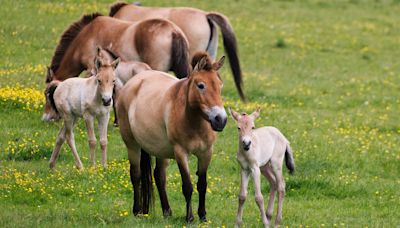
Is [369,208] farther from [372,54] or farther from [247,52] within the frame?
[372,54]

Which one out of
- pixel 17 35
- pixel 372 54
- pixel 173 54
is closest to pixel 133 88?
pixel 173 54

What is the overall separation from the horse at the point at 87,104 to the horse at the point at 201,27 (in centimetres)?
410

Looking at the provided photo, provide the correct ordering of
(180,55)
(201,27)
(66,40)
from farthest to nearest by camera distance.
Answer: (201,27)
(66,40)
(180,55)

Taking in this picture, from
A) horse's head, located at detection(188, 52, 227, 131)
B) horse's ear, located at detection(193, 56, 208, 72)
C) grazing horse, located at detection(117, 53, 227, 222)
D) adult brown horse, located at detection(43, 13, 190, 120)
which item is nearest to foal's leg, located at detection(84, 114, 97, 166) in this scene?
grazing horse, located at detection(117, 53, 227, 222)

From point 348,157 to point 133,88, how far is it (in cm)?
478

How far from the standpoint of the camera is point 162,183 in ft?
30.3

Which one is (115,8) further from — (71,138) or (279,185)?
(279,185)

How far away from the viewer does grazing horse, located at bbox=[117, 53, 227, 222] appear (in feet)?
27.1

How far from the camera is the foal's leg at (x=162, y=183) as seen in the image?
360 inches

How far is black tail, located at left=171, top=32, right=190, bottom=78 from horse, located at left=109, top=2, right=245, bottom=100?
5.26 feet

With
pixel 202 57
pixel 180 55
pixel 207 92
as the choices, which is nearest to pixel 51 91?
pixel 180 55

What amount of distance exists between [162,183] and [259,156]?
1.38 metres

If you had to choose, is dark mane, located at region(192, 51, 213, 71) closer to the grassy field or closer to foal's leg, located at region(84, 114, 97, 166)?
the grassy field

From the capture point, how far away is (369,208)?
1033cm
